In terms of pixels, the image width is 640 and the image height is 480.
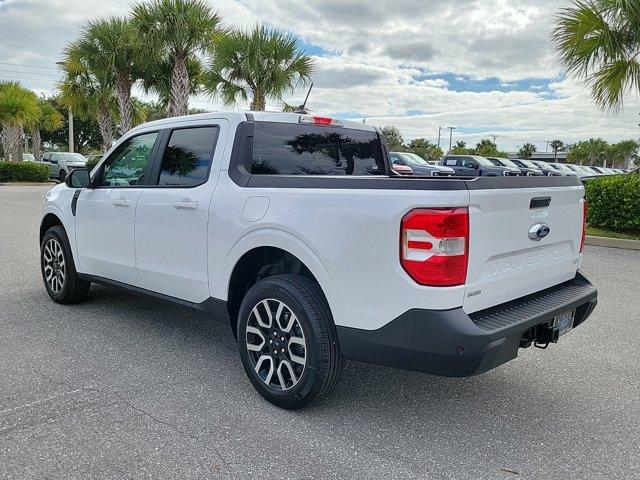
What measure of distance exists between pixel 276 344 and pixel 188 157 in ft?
5.31

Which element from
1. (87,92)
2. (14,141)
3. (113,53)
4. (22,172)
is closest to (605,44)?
(113,53)

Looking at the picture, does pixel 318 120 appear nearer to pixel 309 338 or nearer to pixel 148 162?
pixel 148 162

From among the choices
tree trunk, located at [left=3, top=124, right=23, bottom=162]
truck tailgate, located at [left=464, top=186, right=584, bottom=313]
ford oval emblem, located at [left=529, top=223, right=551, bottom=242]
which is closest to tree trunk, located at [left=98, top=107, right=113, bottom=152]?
tree trunk, located at [left=3, top=124, right=23, bottom=162]

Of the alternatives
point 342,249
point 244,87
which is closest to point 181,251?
point 342,249

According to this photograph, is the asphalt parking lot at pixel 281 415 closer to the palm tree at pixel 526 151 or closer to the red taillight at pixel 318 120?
the red taillight at pixel 318 120

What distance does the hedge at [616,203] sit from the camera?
1020 cm

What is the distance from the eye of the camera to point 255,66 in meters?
17.5

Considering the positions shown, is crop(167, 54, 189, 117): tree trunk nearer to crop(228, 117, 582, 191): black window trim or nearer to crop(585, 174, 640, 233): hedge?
crop(585, 174, 640, 233): hedge

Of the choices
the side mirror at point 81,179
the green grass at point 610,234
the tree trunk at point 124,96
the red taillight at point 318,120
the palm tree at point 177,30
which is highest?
the palm tree at point 177,30

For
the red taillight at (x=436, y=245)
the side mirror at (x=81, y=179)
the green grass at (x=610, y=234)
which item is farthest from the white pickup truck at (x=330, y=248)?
the green grass at (x=610, y=234)

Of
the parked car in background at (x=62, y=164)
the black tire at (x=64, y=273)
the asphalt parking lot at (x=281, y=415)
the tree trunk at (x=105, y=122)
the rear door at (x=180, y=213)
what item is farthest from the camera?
the parked car in background at (x=62, y=164)

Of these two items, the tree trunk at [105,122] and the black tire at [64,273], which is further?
the tree trunk at [105,122]

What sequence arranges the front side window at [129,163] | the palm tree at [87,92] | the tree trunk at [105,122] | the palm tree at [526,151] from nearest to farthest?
1. the front side window at [129,163]
2. the palm tree at [87,92]
3. the tree trunk at [105,122]
4. the palm tree at [526,151]

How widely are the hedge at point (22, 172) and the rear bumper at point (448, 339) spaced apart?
2908 centimetres
